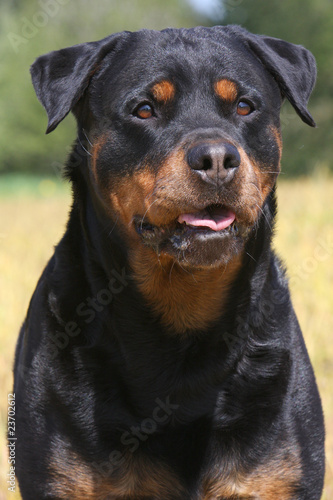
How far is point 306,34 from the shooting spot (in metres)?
25.9

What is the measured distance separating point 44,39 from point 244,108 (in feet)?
101

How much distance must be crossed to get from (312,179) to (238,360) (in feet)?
20.6

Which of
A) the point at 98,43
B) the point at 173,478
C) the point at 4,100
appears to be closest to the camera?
the point at 173,478

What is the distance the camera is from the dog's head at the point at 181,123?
2.41 m

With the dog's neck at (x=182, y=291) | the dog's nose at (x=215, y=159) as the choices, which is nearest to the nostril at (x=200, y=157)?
the dog's nose at (x=215, y=159)

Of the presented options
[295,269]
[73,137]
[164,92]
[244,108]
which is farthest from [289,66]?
[73,137]

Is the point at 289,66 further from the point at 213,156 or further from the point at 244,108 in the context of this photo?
the point at 213,156

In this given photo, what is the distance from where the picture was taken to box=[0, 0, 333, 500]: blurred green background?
16.6 ft

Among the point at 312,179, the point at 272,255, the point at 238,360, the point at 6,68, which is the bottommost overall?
the point at 6,68

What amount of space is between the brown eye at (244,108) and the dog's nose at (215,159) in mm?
412

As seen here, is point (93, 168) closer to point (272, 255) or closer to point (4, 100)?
point (272, 255)

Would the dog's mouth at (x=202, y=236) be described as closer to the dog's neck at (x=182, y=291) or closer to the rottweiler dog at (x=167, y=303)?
the rottweiler dog at (x=167, y=303)

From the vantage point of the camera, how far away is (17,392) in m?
2.90

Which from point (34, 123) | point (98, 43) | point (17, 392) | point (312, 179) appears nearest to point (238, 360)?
point (17, 392)
